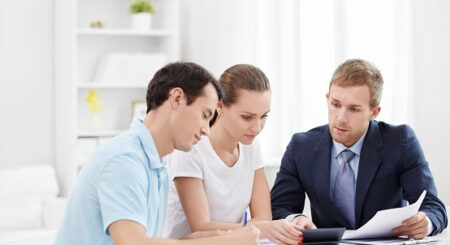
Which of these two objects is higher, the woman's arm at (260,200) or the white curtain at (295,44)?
the white curtain at (295,44)

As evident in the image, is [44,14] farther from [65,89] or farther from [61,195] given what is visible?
[61,195]

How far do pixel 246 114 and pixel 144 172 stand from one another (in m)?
0.53

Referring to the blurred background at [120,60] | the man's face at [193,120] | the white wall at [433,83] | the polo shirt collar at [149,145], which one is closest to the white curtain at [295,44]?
the blurred background at [120,60]

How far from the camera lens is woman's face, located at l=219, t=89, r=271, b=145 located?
2.02m

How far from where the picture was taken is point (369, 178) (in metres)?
2.29

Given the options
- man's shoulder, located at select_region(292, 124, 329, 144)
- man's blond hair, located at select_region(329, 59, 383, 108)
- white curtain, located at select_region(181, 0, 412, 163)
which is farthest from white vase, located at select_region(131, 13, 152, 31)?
man's blond hair, located at select_region(329, 59, 383, 108)

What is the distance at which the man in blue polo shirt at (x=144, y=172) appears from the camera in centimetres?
151

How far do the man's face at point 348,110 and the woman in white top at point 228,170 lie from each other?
31cm

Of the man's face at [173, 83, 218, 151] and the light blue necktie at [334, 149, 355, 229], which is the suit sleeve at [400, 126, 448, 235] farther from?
the man's face at [173, 83, 218, 151]

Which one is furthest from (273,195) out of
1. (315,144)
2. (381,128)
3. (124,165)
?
(124,165)

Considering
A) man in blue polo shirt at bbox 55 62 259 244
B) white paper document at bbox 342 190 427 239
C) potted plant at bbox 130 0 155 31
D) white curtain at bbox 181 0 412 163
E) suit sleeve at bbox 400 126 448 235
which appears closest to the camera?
man in blue polo shirt at bbox 55 62 259 244

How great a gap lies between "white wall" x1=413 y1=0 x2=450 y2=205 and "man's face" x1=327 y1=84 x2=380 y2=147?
777mm

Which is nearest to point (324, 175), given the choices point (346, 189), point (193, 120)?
point (346, 189)

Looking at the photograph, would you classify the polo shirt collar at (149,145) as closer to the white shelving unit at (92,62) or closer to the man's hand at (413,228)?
the man's hand at (413,228)
